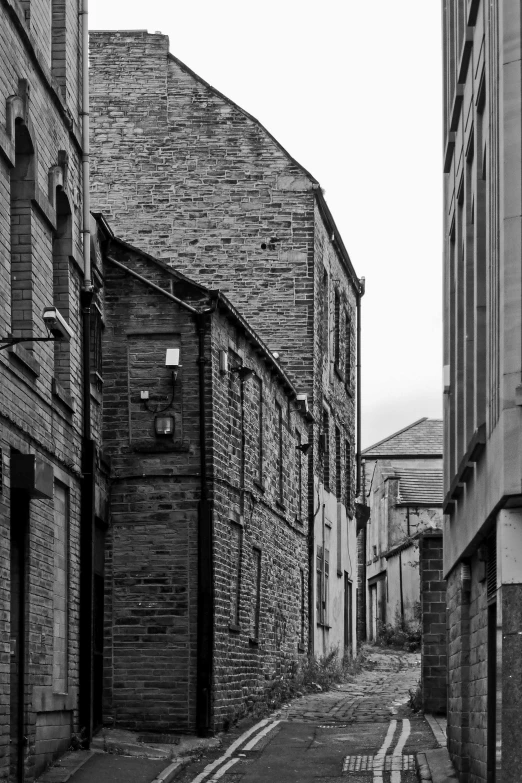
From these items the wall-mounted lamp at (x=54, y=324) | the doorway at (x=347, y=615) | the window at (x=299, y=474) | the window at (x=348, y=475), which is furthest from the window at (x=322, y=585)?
the wall-mounted lamp at (x=54, y=324)

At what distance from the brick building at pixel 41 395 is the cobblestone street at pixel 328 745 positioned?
6.77 feet

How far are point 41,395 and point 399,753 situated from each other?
6456 mm

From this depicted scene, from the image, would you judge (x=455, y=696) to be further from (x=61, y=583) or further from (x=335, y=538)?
(x=335, y=538)

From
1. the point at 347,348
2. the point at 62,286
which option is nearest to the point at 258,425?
the point at 62,286

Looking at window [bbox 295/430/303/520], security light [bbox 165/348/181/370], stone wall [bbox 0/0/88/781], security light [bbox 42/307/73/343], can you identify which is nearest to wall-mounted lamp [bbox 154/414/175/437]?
security light [bbox 165/348/181/370]

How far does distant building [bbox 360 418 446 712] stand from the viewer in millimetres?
47094

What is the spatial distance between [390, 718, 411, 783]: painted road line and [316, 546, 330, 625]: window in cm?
951

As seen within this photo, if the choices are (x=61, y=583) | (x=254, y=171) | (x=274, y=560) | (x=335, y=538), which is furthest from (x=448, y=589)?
(x=335, y=538)

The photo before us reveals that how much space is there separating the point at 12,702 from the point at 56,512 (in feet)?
8.58

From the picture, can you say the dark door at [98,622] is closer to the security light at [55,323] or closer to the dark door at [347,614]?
the security light at [55,323]

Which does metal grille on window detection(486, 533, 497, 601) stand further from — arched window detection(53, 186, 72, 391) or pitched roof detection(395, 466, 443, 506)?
pitched roof detection(395, 466, 443, 506)

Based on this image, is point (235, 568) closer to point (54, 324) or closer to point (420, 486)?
point (54, 324)

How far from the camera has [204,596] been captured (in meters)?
18.9

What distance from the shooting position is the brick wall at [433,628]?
69.4ft
